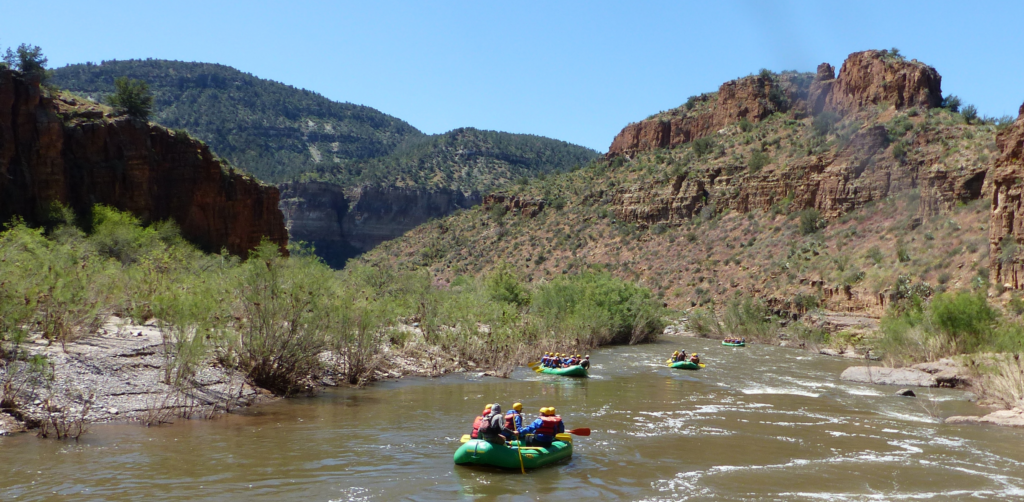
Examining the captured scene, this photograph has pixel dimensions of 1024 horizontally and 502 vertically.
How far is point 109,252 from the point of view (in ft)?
96.9

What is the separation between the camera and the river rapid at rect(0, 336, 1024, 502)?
9.84 meters

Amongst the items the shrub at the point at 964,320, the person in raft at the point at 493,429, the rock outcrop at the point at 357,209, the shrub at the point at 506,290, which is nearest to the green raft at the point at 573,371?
the person in raft at the point at 493,429

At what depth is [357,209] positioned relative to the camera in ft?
342

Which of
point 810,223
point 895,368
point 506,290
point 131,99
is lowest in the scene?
point 895,368

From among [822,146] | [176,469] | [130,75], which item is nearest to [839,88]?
[822,146]

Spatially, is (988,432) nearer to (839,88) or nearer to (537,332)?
(537,332)

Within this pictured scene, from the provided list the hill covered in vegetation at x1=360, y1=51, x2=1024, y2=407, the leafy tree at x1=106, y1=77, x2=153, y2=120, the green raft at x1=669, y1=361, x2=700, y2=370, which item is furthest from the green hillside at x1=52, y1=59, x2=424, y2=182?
the green raft at x1=669, y1=361, x2=700, y2=370

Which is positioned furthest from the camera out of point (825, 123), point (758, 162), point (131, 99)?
point (758, 162)

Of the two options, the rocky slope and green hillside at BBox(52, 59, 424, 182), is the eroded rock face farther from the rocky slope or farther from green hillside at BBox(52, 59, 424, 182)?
green hillside at BBox(52, 59, 424, 182)

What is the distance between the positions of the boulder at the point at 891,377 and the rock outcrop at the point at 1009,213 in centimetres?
1047

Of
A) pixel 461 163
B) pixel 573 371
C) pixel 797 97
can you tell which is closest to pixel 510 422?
pixel 573 371

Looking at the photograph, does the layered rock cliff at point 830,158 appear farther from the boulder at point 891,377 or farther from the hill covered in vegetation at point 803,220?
the boulder at point 891,377

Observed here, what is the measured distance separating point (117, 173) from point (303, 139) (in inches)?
2993

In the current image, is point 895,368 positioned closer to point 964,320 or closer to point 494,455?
point 964,320
